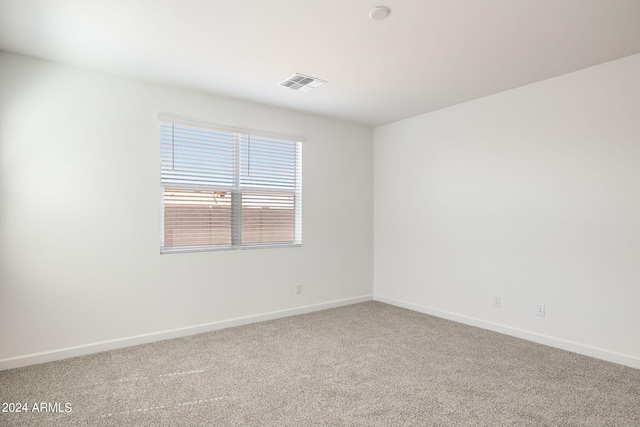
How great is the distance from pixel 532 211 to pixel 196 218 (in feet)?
11.3

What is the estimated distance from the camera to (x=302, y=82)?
3479 millimetres

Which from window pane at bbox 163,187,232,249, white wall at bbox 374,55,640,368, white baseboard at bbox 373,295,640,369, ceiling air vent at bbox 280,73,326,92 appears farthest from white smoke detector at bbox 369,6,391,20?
white baseboard at bbox 373,295,640,369

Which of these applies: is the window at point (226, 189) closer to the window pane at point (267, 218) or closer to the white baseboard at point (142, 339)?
the window pane at point (267, 218)

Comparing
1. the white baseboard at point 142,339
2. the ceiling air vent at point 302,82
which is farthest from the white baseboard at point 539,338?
the ceiling air vent at point 302,82

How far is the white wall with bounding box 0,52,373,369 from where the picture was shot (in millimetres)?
2871

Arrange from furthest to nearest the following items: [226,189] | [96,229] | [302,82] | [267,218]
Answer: [267,218]
[226,189]
[302,82]
[96,229]

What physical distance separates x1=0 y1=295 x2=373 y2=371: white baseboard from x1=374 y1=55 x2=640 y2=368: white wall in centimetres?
154

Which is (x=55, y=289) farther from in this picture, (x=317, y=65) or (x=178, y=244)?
(x=317, y=65)

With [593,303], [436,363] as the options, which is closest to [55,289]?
[436,363]

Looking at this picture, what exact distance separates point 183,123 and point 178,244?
125 cm

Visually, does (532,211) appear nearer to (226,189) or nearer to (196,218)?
(226,189)

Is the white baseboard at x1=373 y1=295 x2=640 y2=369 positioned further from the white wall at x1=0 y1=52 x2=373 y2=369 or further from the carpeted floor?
the white wall at x1=0 y1=52 x2=373 y2=369

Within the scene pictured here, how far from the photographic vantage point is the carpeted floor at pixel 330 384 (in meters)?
2.15

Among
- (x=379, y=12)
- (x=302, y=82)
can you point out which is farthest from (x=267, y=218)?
(x=379, y=12)
